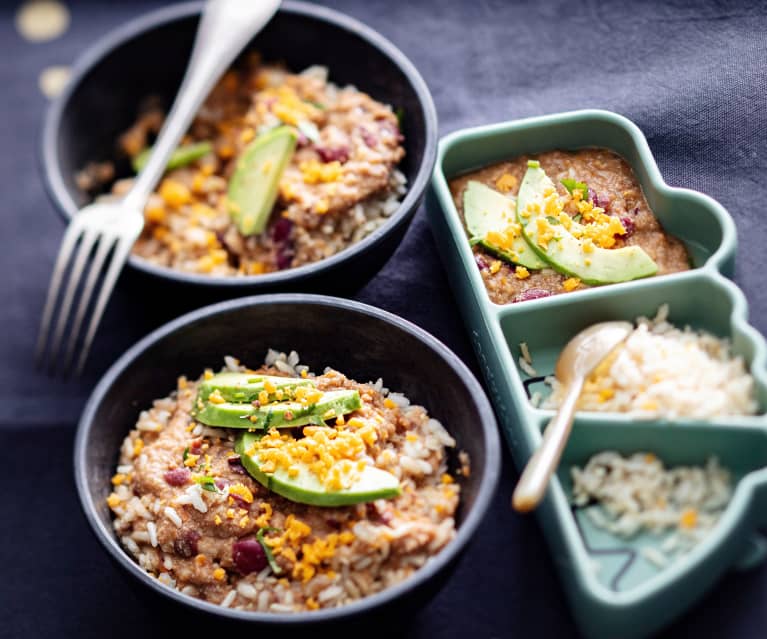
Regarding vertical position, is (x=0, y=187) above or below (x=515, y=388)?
below

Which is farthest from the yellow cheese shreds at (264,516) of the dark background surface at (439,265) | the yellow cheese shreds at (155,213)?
the yellow cheese shreds at (155,213)

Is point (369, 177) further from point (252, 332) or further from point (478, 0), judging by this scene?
point (478, 0)

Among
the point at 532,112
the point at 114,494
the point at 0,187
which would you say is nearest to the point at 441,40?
the point at 532,112

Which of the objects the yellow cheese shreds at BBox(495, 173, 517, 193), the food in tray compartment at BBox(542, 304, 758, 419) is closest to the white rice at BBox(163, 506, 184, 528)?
the food in tray compartment at BBox(542, 304, 758, 419)

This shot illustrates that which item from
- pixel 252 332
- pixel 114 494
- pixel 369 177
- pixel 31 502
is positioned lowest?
pixel 31 502

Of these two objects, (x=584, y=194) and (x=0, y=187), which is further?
(x=0, y=187)

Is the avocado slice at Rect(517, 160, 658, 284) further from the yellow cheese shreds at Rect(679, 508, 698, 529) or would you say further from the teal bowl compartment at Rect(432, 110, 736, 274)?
the yellow cheese shreds at Rect(679, 508, 698, 529)
